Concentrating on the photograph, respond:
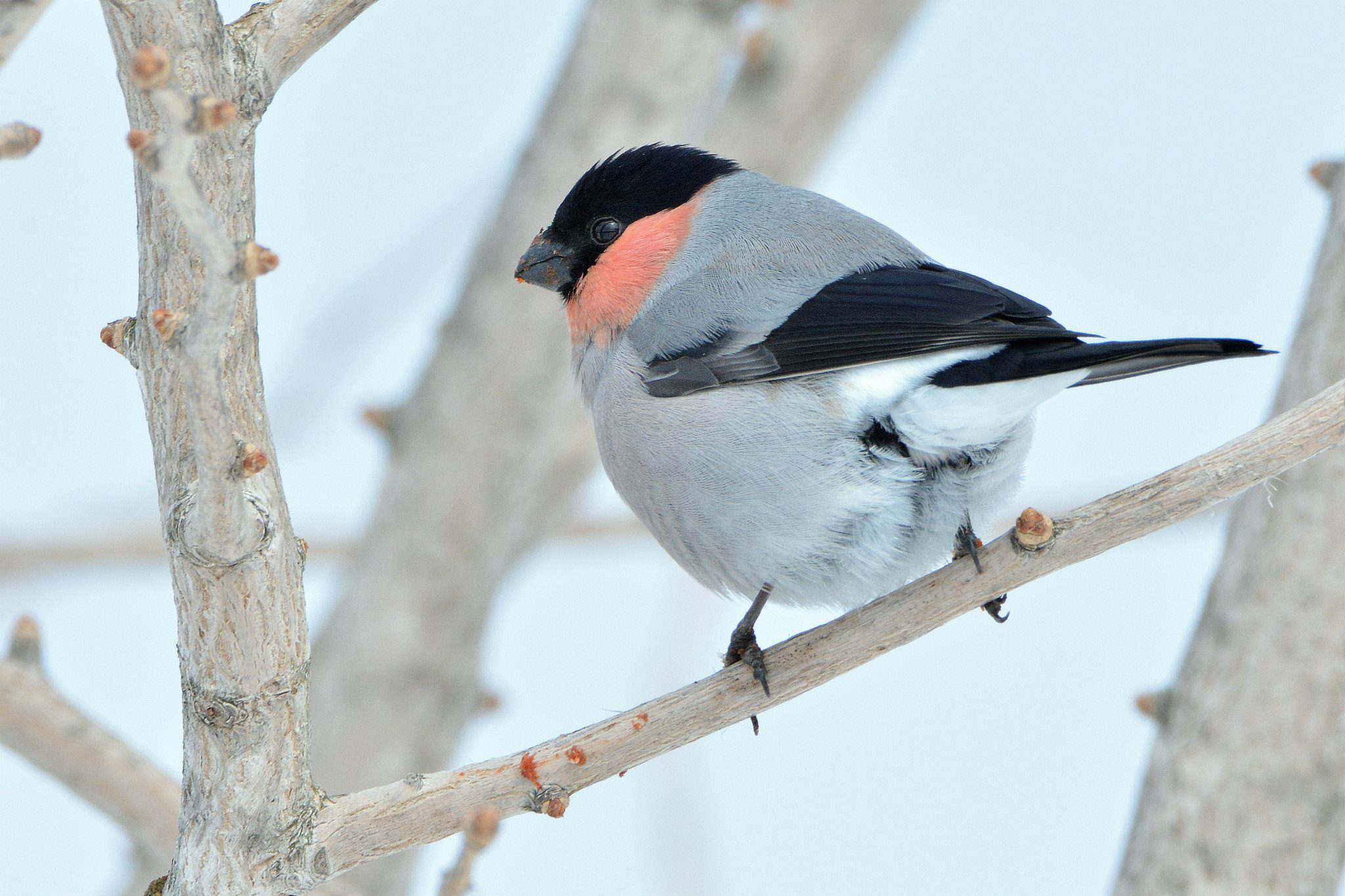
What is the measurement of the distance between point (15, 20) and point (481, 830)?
2.83ft

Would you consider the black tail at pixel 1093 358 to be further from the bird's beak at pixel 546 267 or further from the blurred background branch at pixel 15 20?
the blurred background branch at pixel 15 20

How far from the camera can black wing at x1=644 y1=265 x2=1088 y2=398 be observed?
189 cm

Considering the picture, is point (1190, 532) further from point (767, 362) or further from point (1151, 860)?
point (767, 362)

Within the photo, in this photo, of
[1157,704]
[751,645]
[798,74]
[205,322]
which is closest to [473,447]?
[751,645]

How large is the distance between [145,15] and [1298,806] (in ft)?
7.03

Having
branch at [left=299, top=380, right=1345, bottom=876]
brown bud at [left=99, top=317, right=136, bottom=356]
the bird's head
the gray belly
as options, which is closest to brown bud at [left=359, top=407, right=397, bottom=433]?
the bird's head

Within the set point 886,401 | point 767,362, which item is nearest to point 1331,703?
point 886,401

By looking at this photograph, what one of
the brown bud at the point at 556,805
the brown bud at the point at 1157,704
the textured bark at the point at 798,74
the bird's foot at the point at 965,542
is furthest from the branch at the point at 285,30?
the textured bark at the point at 798,74

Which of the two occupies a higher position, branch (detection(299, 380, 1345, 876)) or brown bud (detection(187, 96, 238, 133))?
brown bud (detection(187, 96, 238, 133))

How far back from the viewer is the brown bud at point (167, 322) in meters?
1.24

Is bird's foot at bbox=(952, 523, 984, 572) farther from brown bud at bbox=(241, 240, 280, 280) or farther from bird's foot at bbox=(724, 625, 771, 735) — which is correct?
brown bud at bbox=(241, 240, 280, 280)

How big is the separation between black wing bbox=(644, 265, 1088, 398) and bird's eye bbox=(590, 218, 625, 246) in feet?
1.41

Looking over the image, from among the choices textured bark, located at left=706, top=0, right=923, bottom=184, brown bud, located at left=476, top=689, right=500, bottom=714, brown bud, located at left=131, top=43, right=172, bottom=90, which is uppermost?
textured bark, located at left=706, top=0, right=923, bottom=184

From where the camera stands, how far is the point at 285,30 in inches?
55.6
